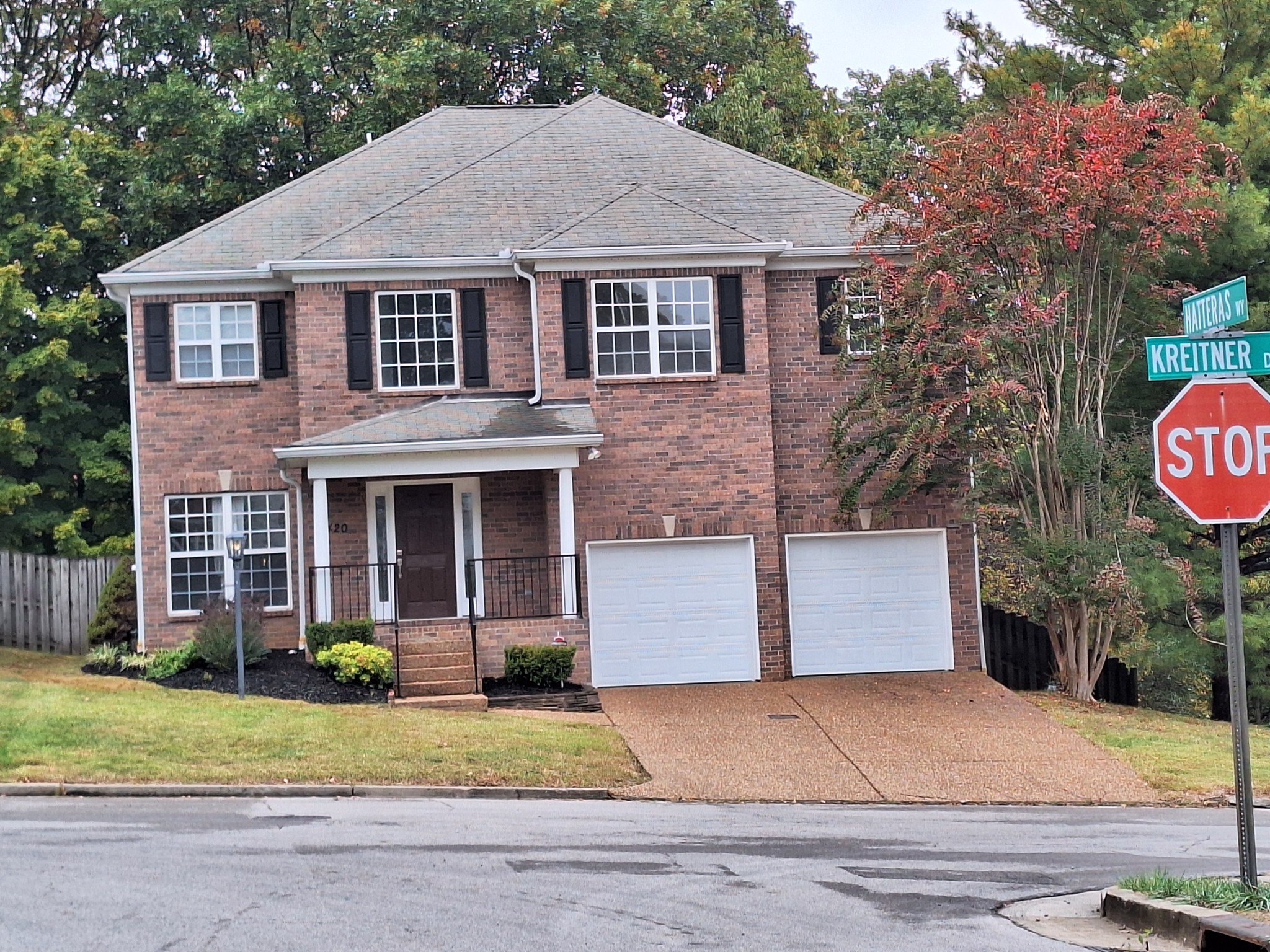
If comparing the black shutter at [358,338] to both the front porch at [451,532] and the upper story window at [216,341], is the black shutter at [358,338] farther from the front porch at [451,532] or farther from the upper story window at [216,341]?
the upper story window at [216,341]

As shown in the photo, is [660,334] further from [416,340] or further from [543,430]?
[416,340]

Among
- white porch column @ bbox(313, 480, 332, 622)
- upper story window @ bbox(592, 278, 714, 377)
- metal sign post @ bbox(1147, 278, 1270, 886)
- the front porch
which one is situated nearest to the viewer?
metal sign post @ bbox(1147, 278, 1270, 886)

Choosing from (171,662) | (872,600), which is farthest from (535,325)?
(171,662)

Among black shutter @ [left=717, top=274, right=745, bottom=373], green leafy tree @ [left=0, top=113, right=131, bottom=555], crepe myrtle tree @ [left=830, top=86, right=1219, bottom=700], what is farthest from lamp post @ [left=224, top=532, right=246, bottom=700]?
green leafy tree @ [left=0, top=113, right=131, bottom=555]

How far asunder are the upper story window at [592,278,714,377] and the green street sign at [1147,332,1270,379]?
12.2m

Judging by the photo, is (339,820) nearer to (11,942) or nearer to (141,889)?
(141,889)

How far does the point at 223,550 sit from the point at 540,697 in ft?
18.7

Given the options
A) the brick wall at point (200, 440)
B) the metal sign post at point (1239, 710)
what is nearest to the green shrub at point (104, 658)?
the brick wall at point (200, 440)

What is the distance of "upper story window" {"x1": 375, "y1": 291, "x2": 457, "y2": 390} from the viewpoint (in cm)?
2112

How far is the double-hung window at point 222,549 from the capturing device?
21.4 meters

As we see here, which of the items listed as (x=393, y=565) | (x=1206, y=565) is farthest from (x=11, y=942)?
(x=1206, y=565)

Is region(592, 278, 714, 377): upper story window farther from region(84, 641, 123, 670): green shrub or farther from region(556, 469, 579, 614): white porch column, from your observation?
region(84, 641, 123, 670): green shrub

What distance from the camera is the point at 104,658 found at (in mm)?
20750

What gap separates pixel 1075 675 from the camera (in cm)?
1989
